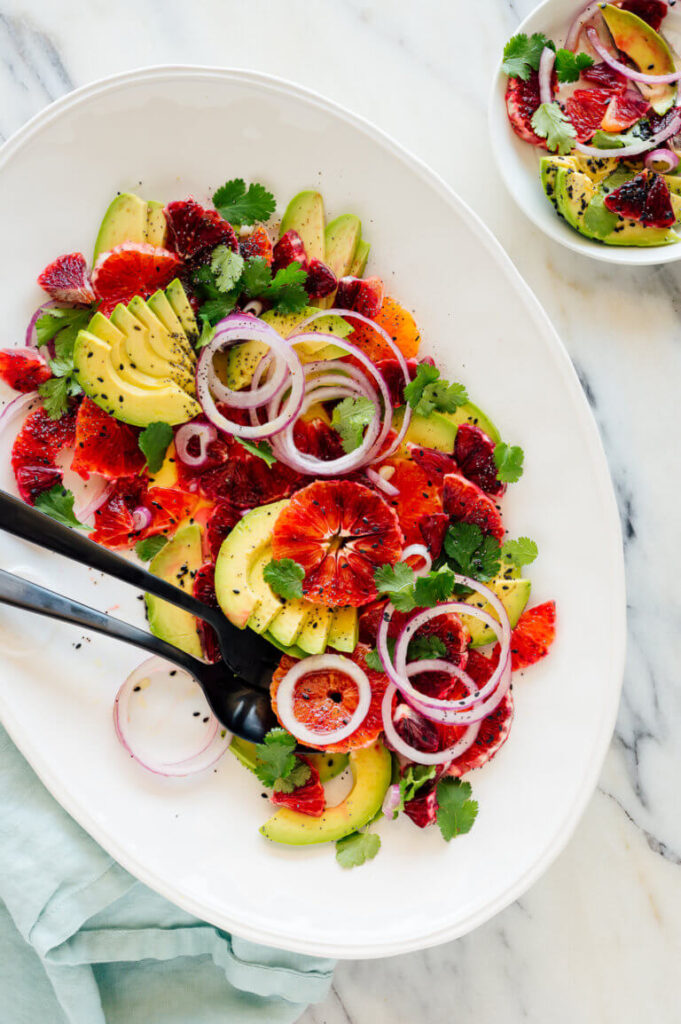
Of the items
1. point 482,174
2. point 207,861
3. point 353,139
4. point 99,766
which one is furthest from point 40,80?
point 207,861

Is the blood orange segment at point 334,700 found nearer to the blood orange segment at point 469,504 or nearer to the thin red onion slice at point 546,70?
the blood orange segment at point 469,504

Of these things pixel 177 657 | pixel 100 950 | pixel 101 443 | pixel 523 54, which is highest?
pixel 523 54

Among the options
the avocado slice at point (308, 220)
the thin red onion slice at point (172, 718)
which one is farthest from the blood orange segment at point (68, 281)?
the thin red onion slice at point (172, 718)

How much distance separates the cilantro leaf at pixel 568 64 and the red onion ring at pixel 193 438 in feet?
4.26

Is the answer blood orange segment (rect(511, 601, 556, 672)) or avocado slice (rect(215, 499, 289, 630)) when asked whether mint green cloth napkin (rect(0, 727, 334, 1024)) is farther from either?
blood orange segment (rect(511, 601, 556, 672))

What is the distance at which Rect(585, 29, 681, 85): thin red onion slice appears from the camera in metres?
2.14

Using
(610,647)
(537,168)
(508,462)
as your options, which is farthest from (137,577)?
(537,168)

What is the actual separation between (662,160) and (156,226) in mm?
1319

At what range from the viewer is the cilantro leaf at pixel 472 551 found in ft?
6.50

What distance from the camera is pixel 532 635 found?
2.05m

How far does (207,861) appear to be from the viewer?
81.0 inches

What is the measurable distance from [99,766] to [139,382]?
3.16ft

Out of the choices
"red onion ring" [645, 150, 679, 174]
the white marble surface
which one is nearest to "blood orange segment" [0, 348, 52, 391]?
the white marble surface

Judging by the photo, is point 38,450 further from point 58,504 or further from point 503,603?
point 503,603
